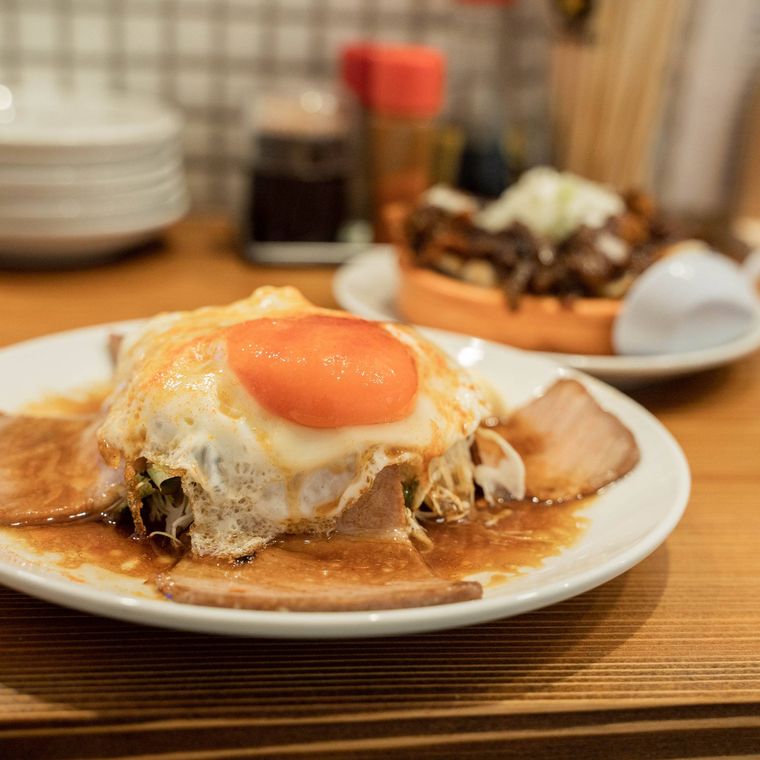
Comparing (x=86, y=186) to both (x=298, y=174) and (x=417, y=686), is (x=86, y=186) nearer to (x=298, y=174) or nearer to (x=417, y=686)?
(x=298, y=174)

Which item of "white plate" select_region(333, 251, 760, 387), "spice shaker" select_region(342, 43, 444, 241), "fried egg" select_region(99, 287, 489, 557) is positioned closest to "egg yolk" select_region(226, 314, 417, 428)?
"fried egg" select_region(99, 287, 489, 557)

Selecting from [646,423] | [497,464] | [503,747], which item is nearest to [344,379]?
[497,464]

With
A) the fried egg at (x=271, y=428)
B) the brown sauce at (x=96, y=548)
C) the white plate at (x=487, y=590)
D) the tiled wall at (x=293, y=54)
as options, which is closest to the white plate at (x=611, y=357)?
the white plate at (x=487, y=590)

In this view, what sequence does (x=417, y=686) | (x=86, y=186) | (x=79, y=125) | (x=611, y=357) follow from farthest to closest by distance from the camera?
(x=79, y=125) → (x=86, y=186) → (x=611, y=357) → (x=417, y=686)

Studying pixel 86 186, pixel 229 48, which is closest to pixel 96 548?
→ pixel 86 186

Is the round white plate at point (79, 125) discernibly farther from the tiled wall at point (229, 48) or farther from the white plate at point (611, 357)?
the white plate at point (611, 357)

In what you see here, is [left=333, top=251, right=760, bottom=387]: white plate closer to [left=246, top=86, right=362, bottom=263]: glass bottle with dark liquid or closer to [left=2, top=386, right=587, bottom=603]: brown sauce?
[left=246, top=86, right=362, bottom=263]: glass bottle with dark liquid
